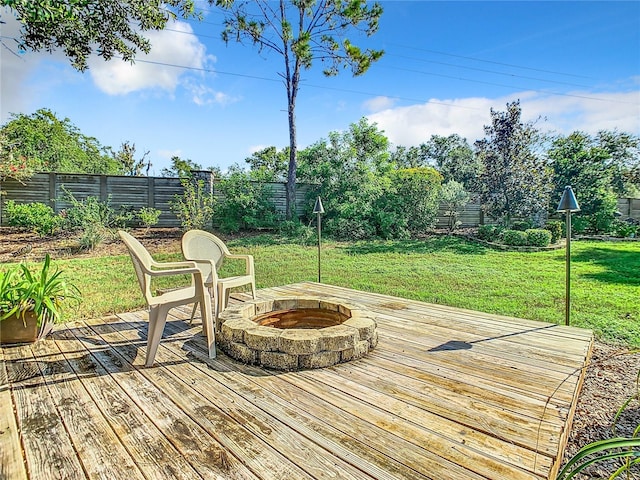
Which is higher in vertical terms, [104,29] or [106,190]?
[104,29]

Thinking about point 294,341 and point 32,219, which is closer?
point 294,341

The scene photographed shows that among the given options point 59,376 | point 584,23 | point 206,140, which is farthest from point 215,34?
point 59,376

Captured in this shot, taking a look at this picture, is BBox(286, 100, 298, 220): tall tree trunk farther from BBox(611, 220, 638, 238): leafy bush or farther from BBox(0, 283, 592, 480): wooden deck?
BBox(611, 220, 638, 238): leafy bush

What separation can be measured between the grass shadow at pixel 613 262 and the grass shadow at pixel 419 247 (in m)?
1.92

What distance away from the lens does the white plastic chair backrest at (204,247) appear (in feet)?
10.9

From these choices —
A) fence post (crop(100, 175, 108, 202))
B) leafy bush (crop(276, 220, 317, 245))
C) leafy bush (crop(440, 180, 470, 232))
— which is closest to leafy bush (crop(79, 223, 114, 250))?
fence post (crop(100, 175, 108, 202))

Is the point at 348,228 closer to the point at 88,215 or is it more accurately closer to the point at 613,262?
the point at 613,262

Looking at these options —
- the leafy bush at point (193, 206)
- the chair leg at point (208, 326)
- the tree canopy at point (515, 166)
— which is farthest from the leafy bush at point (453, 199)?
the chair leg at point (208, 326)

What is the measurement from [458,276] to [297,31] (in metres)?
7.36

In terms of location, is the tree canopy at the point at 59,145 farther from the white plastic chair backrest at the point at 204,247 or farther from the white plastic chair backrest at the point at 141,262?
the white plastic chair backrest at the point at 141,262

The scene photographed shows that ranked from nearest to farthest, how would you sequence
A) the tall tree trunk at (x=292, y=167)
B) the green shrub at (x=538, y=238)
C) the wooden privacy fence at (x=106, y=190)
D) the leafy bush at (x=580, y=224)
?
the wooden privacy fence at (x=106, y=190) < the green shrub at (x=538, y=238) < the tall tree trunk at (x=292, y=167) < the leafy bush at (x=580, y=224)

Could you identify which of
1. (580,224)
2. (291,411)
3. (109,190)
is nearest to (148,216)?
(109,190)

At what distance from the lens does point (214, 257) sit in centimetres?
347

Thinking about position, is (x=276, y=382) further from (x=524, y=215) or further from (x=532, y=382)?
(x=524, y=215)
